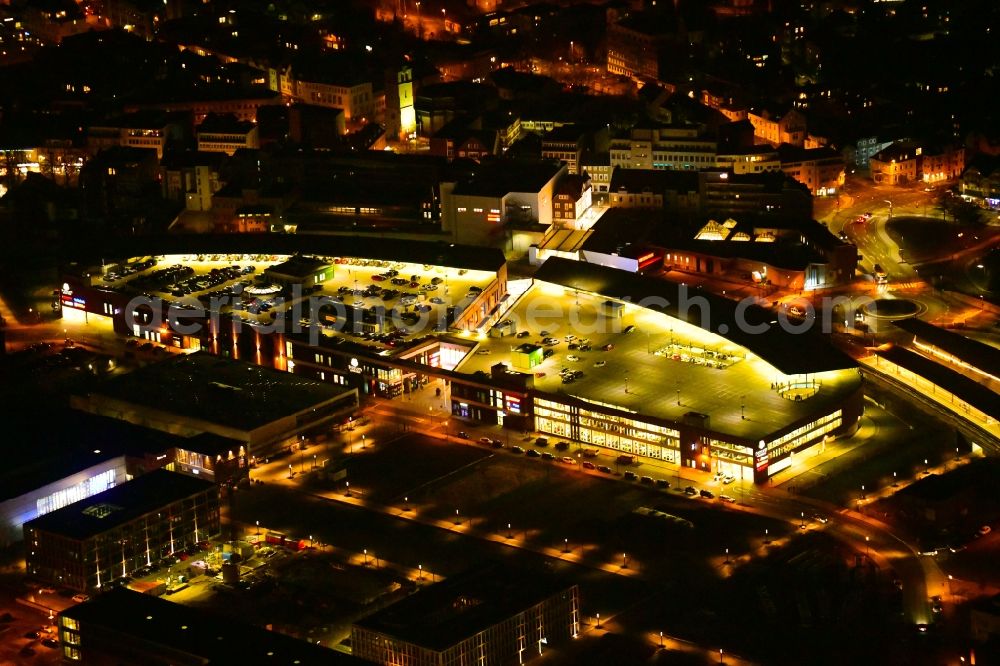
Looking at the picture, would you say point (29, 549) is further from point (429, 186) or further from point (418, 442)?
point (429, 186)

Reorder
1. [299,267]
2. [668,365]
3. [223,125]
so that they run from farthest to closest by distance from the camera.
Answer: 1. [223,125]
2. [299,267]
3. [668,365]

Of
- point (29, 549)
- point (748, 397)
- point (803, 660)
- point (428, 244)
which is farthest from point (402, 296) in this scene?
point (803, 660)

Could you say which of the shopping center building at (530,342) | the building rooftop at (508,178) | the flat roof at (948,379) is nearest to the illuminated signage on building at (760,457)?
the shopping center building at (530,342)

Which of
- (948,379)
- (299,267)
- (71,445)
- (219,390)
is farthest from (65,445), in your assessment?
(948,379)

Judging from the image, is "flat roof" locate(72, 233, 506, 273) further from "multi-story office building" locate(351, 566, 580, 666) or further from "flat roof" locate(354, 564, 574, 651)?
"multi-story office building" locate(351, 566, 580, 666)

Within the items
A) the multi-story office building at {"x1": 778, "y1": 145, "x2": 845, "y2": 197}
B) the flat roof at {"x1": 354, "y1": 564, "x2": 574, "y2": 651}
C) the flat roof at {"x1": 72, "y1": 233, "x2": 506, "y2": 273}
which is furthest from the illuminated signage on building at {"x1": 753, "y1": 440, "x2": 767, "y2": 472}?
the multi-story office building at {"x1": 778, "y1": 145, "x2": 845, "y2": 197}

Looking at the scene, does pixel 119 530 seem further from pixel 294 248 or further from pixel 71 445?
pixel 294 248
